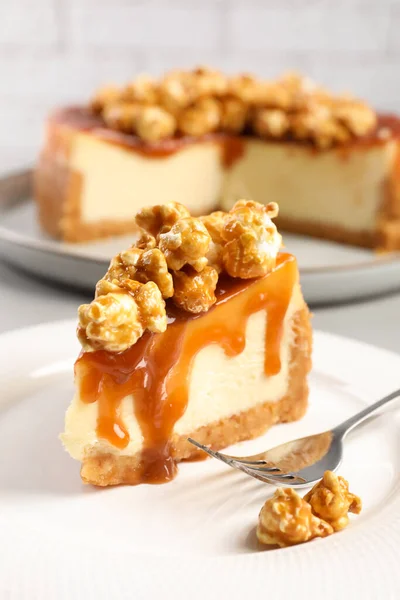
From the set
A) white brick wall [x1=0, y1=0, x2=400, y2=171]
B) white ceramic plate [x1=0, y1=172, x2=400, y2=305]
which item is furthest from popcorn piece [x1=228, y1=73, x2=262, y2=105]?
white brick wall [x1=0, y1=0, x2=400, y2=171]

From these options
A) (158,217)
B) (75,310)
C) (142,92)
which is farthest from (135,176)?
(158,217)

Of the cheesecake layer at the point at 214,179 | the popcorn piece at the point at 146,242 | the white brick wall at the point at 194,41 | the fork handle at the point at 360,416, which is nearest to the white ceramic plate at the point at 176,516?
the fork handle at the point at 360,416

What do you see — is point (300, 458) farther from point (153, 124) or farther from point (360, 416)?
point (153, 124)

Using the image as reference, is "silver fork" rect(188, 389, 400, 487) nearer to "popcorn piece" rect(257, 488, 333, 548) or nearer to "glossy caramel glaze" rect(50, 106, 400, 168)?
"popcorn piece" rect(257, 488, 333, 548)

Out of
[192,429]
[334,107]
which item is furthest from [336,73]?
[192,429]

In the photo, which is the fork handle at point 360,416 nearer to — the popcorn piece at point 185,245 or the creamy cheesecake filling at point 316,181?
the popcorn piece at point 185,245

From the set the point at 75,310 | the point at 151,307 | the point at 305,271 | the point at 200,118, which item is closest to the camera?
the point at 151,307

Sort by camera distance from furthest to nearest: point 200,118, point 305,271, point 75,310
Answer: point 200,118
point 75,310
point 305,271
